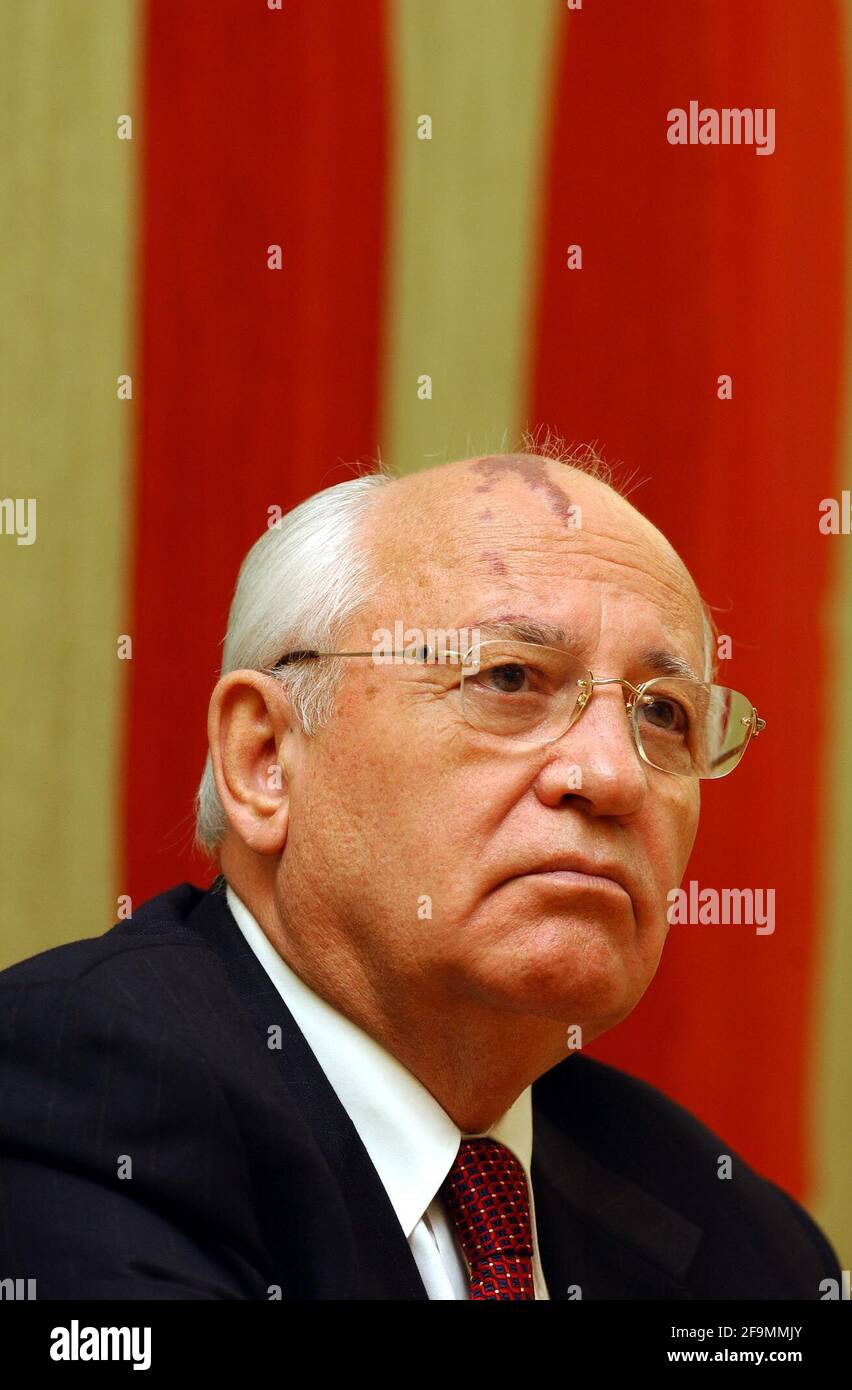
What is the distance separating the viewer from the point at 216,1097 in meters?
1.25

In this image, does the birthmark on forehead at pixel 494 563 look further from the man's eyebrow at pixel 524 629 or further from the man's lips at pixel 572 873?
the man's lips at pixel 572 873

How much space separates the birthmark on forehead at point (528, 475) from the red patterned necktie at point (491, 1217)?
724 millimetres

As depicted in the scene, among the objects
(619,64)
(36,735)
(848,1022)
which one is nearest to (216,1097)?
(36,735)

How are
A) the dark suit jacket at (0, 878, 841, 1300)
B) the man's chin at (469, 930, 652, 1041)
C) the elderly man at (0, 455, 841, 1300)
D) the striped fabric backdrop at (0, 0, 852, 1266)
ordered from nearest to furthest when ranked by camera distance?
the dark suit jacket at (0, 878, 841, 1300) < the elderly man at (0, 455, 841, 1300) < the man's chin at (469, 930, 652, 1041) < the striped fabric backdrop at (0, 0, 852, 1266)

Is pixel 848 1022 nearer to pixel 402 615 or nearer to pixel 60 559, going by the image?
pixel 402 615

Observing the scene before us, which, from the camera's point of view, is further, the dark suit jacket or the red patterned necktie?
the red patterned necktie

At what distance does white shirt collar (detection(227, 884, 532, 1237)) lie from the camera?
1.49 m

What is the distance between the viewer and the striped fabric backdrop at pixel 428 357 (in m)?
2.23

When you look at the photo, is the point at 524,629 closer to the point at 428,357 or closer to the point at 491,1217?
the point at 491,1217

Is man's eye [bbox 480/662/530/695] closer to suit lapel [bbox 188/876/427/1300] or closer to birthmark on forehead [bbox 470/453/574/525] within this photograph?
birthmark on forehead [bbox 470/453/574/525]

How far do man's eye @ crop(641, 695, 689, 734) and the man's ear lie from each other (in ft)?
1.31

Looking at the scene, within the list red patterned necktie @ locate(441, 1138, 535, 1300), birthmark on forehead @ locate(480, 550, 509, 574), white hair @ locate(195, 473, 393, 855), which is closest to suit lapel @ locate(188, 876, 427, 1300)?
red patterned necktie @ locate(441, 1138, 535, 1300)
